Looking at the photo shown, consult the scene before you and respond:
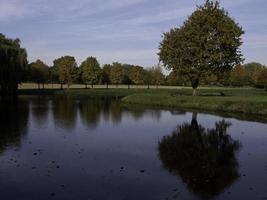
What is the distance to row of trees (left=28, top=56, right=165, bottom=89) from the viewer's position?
5448 inches

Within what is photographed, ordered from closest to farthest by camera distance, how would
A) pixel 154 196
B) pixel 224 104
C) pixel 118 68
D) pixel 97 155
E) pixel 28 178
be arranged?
pixel 154 196 → pixel 28 178 → pixel 97 155 → pixel 224 104 → pixel 118 68

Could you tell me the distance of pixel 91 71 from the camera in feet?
452

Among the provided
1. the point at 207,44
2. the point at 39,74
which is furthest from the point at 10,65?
the point at 39,74

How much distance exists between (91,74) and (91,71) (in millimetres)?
999

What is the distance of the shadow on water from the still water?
0.11 feet

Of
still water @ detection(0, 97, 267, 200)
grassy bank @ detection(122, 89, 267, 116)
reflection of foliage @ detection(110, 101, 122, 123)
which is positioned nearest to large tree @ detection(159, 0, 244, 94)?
grassy bank @ detection(122, 89, 267, 116)

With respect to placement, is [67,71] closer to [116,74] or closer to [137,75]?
[116,74]

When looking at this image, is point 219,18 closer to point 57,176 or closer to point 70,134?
point 70,134

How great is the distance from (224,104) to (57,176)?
1489 inches

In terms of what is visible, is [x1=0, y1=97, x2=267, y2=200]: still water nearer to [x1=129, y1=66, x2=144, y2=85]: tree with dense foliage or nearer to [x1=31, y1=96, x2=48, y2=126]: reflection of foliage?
[x1=31, y1=96, x2=48, y2=126]: reflection of foliage

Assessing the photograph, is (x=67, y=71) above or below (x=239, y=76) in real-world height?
above

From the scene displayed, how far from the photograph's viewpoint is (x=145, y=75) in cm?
15438

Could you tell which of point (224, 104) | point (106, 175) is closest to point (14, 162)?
point (106, 175)

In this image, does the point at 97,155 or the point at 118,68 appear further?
the point at 118,68
